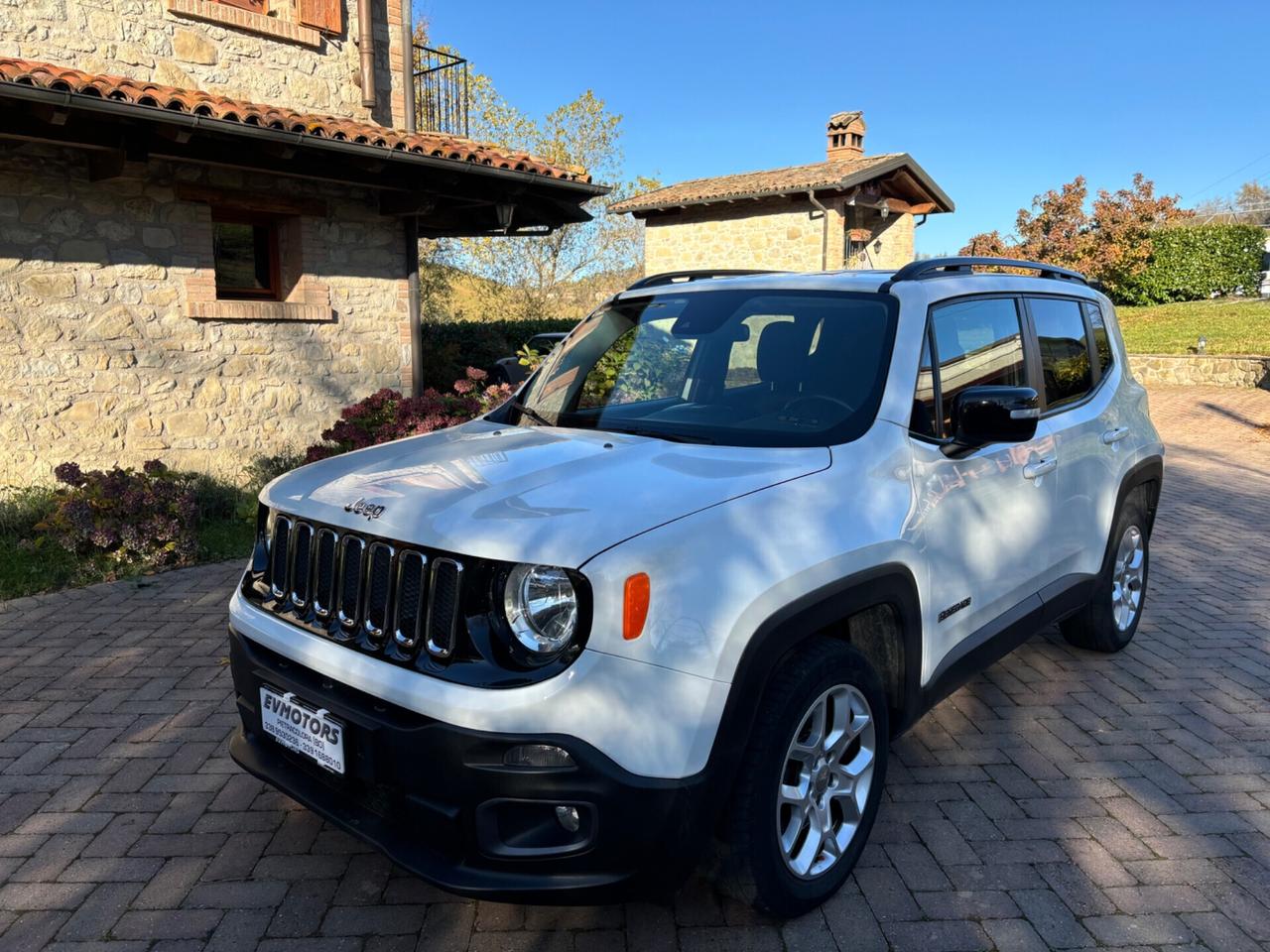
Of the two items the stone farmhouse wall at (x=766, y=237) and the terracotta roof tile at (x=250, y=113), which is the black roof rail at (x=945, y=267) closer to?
the terracotta roof tile at (x=250, y=113)

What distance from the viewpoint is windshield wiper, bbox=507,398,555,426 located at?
359cm

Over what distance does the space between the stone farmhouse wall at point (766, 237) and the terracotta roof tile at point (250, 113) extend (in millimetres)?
11774

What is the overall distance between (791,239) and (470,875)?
65.7ft

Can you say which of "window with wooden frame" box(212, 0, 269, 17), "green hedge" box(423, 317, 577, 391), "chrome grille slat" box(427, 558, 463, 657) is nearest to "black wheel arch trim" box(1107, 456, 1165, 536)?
"chrome grille slat" box(427, 558, 463, 657)

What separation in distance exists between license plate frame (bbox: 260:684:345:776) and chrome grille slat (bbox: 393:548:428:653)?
299 millimetres

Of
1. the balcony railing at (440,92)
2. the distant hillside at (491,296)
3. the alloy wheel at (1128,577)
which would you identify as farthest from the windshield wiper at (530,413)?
the distant hillside at (491,296)

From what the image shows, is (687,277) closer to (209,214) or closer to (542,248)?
(209,214)

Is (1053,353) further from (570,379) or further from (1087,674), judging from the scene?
(570,379)

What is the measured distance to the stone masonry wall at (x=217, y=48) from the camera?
25.6 ft

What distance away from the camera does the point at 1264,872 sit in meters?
2.99

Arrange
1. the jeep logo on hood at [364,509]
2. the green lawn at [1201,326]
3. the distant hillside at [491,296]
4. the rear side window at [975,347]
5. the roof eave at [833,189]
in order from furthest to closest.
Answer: the distant hillside at [491,296]
the green lawn at [1201,326]
the roof eave at [833,189]
the rear side window at [975,347]
the jeep logo on hood at [364,509]

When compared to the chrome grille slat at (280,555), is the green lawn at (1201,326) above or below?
above

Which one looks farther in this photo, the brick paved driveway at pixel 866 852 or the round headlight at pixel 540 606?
the brick paved driveway at pixel 866 852

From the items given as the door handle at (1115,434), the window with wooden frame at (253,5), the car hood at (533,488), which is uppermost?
the window with wooden frame at (253,5)
